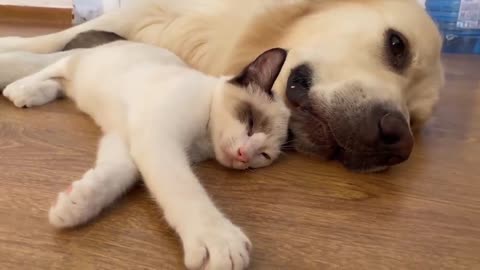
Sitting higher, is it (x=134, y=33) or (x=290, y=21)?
(x=290, y=21)

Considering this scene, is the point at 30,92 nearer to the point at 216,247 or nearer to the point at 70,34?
the point at 70,34

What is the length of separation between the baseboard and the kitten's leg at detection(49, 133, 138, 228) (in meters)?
2.46

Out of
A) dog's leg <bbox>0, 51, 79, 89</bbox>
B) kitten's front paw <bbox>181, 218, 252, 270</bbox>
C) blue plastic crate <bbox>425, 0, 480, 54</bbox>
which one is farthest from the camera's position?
blue plastic crate <bbox>425, 0, 480, 54</bbox>

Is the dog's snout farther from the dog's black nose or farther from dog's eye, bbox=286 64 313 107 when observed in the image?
dog's eye, bbox=286 64 313 107

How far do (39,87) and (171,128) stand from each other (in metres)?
0.65

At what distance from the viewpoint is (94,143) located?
4.63 ft

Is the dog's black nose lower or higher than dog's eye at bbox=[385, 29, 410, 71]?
lower

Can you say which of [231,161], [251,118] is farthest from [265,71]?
[231,161]

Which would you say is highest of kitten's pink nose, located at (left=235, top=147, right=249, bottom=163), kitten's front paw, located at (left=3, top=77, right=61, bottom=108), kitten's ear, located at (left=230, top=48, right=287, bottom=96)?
kitten's ear, located at (left=230, top=48, right=287, bottom=96)

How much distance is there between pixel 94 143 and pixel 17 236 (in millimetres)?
443

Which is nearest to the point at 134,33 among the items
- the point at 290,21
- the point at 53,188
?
the point at 290,21

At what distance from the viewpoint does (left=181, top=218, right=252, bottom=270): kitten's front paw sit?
857mm

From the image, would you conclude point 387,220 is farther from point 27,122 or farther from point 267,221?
point 27,122

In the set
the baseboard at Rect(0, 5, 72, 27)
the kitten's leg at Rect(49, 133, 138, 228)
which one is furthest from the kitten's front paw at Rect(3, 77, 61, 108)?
the baseboard at Rect(0, 5, 72, 27)
